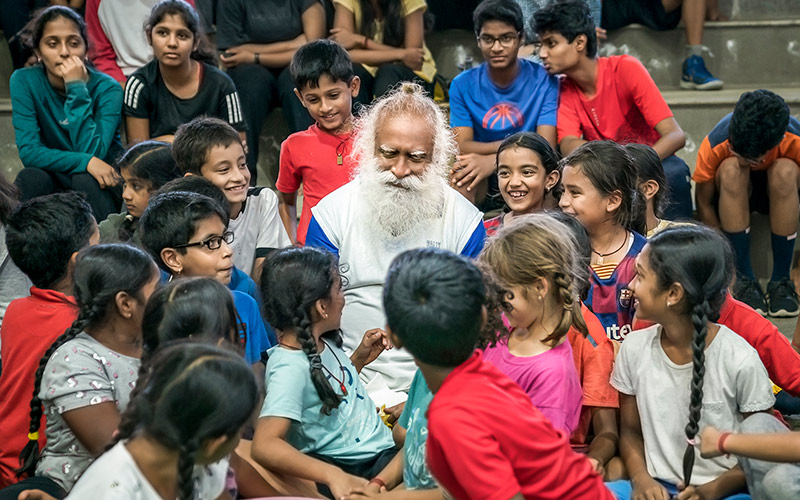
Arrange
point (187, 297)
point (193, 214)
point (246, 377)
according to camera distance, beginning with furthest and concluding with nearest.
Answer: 1. point (193, 214)
2. point (187, 297)
3. point (246, 377)

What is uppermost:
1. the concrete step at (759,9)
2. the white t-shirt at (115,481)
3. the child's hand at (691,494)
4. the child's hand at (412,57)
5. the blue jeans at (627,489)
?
the concrete step at (759,9)

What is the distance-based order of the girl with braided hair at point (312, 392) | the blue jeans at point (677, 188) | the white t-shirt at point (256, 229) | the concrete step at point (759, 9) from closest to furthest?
the girl with braided hair at point (312, 392), the white t-shirt at point (256, 229), the blue jeans at point (677, 188), the concrete step at point (759, 9)

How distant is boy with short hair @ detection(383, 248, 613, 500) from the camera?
1.67 m

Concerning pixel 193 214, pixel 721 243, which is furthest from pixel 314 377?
pixel 721 243

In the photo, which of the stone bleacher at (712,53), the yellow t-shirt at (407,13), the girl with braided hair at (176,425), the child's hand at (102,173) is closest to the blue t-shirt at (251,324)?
the girl with braided hair at (176,425)

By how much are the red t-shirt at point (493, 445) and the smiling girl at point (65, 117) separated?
9.40 ft

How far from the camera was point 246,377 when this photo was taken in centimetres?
174

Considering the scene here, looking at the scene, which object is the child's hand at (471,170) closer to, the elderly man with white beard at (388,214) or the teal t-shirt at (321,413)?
the elderly man with white beard at (388,214)

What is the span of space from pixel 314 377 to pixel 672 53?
12.3ft

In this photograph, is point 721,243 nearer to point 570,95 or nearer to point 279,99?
point 570,95

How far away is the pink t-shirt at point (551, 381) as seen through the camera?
220cm

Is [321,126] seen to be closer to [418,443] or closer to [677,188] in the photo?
[677,188]

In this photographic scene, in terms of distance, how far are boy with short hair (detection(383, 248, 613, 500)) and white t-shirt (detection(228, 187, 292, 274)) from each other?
5.47 feet

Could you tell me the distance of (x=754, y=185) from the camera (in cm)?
419
